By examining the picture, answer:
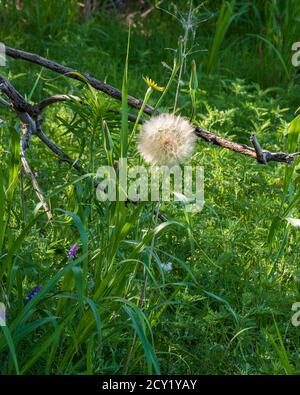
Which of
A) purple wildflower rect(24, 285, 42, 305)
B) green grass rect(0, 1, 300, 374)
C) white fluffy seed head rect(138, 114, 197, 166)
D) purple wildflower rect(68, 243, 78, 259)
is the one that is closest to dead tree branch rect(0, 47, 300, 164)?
green grass rect(0, 1, 300, 374)

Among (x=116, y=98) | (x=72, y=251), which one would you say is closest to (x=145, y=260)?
(x=72, y=251)

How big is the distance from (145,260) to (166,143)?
1.22 feet

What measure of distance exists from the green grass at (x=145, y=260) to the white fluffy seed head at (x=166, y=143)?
0.30ft

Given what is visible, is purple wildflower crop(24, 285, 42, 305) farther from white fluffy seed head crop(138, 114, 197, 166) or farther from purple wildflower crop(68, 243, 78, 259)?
white fluffy seed head crop(138, 114, 197, 166)

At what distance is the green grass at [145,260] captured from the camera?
2.67m

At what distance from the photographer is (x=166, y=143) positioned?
2537 millimetres

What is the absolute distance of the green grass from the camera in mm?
2670

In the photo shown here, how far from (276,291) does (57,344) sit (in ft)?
3.28

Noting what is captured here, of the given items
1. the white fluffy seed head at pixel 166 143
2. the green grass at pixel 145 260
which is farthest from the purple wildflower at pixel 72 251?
the white fluffy seed head at pixel 166 143

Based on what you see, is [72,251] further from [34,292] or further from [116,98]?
[116,98]

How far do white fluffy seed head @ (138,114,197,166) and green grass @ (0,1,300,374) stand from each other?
0.30ft

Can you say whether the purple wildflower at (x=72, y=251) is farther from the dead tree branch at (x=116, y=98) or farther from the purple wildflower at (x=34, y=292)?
the dead tree branch at (x=116, y=98)
